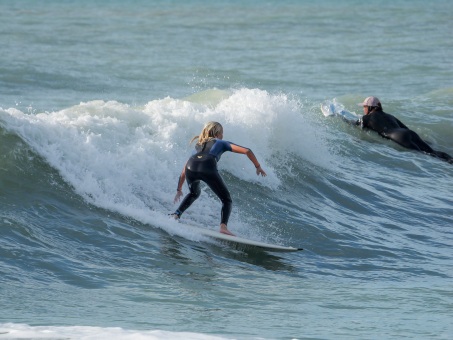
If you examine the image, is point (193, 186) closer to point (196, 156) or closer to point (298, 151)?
point (196, 156)

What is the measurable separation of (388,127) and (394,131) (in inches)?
5.5

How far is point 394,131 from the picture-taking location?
18.5 metres

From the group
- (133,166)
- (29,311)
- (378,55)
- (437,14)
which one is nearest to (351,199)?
(133,166)

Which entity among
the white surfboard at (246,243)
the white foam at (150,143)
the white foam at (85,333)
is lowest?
the white foam at (85,333)

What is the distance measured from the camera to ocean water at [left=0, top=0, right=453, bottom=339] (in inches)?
325

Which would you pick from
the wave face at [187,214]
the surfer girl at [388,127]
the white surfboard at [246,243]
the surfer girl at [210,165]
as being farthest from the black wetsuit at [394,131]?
the white surfboard at [246,243]

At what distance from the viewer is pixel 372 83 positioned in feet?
91.1

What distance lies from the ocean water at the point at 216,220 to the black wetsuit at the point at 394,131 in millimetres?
175

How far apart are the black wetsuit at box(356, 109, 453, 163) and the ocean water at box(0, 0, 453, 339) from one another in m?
0.17

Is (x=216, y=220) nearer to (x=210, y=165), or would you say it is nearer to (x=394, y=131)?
(x=210, y=165)

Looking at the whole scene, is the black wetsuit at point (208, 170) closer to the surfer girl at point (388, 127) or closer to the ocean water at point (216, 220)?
the ocean water at point (216, 220)

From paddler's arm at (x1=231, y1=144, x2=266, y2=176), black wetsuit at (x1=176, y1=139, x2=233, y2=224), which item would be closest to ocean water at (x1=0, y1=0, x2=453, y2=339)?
black wetsuit at (x1=176, y1=139, x2=233, y2=224)

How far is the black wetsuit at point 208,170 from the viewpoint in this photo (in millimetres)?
11070

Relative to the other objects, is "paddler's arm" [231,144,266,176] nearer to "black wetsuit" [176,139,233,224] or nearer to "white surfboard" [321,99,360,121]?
"black wetsuit" [176,139,233,224]
